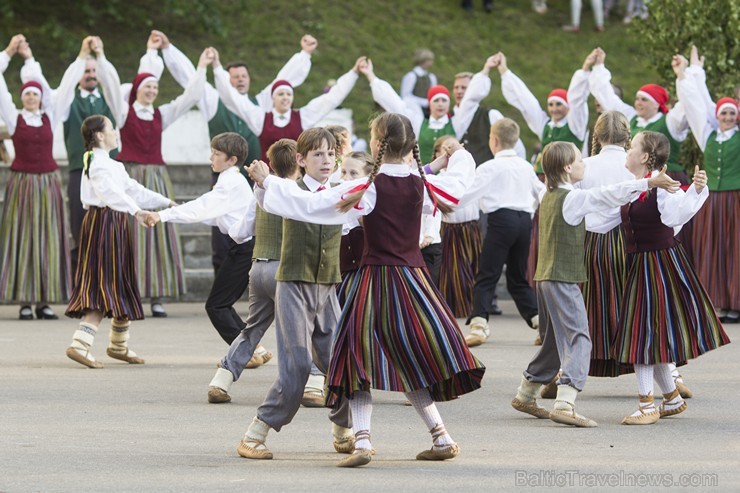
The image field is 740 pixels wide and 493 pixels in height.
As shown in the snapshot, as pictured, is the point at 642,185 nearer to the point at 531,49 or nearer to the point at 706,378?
the point at 706,378

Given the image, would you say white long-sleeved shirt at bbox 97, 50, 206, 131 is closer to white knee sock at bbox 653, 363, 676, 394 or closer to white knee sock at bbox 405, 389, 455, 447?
white knee sock at bbox 653, 363, 676, 394

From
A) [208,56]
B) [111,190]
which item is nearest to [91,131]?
[111,190]

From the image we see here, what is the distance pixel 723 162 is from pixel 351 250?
6.06 m

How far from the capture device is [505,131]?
11.0 metres

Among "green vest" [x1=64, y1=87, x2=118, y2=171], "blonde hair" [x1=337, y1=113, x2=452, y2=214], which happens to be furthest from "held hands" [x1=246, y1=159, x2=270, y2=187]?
"green vest" [x1=64, y1=87, x2=118, y2=171]

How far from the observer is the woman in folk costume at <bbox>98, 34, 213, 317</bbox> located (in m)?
13.3

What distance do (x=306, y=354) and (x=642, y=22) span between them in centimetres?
911

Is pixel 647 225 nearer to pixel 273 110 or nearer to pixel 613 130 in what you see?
pixel 613 130

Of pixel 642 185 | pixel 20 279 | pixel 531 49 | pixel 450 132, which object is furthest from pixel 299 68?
pixel 531 49

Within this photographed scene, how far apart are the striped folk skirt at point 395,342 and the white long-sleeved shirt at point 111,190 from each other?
3.48 m

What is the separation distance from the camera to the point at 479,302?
37.8 feet

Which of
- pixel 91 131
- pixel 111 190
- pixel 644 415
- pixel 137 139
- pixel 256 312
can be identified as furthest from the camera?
pixel 137 139

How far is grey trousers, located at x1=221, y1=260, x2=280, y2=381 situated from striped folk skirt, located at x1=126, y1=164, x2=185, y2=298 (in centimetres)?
491

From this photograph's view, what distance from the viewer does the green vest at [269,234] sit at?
324 inches
